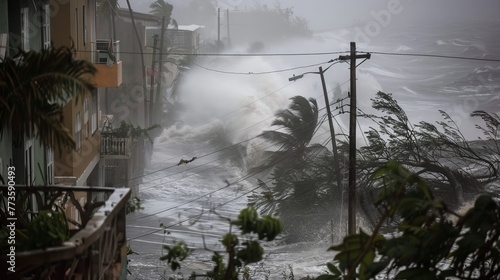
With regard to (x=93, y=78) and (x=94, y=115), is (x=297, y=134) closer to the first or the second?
(x=94, y=115)

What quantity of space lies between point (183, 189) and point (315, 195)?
15245mm

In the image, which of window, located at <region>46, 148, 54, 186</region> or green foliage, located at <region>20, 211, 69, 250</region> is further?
window, located at <region>46, 148, 54, 186</region>

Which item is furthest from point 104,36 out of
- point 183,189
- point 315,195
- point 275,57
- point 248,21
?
point 248,21

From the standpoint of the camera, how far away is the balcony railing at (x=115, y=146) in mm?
29078

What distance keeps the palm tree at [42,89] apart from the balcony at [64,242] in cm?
79

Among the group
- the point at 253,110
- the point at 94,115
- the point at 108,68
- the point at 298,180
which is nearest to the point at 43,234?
the point at 108,68

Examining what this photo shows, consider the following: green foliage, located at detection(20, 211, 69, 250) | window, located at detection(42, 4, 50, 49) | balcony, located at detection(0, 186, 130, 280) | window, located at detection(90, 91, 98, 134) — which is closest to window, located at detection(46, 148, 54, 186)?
window, located at detection(42, 4, 50, 49)

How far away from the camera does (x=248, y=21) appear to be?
126188 mm

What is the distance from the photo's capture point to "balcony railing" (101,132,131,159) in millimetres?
29078

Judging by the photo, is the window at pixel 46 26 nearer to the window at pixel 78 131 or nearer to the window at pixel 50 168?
the window at pixel 50 168

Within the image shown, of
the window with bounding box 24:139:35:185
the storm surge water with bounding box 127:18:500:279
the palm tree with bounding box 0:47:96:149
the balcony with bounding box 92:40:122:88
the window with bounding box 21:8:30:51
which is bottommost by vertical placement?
the storm surge water with bounding box 127:18:500:279

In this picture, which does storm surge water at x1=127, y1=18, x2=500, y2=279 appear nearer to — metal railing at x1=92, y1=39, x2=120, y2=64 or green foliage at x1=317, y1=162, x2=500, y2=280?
metal railing at x1=92, y1=39, x2=120, y2=64

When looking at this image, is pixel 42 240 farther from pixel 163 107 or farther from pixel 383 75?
pixel 383 75

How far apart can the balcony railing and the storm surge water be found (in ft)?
9.38
